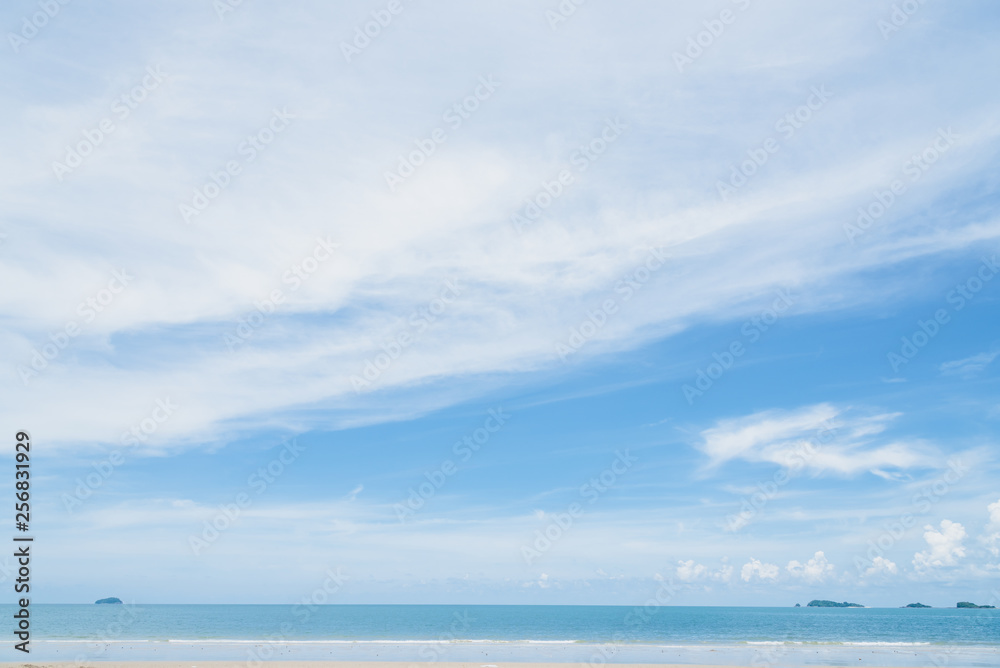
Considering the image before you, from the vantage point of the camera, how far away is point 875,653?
4578 centimetres

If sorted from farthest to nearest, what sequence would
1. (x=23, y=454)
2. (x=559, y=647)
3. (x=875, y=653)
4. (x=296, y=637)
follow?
(x=296, y=637) < (x=559, y=647) < (x=875, y=653) < (x=23, y=454)

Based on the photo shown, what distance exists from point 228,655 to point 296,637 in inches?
677

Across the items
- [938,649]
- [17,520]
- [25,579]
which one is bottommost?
[938,649]

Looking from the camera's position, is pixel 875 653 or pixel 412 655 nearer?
pixel 412 655

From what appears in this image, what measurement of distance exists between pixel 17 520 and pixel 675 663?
31.9m

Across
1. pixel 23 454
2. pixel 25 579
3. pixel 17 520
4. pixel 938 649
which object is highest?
pixel 23 454

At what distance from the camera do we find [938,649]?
49688 millimetres

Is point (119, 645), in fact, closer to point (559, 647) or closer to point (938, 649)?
point (559, 647)

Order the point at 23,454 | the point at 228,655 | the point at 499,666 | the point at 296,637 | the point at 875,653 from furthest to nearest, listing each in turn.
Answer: the point at 296,637
the point at 875,653
the point at 228,655
the point at 499,666
the point at 23,454

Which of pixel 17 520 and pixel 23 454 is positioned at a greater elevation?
pixel 23 454

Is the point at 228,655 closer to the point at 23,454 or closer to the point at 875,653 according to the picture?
the point at 23,454

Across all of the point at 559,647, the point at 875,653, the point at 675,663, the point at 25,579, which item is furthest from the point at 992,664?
the point at 25,579

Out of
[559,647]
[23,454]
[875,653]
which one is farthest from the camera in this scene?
[559,647]

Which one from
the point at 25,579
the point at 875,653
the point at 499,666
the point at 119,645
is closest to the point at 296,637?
the point at 119,645
